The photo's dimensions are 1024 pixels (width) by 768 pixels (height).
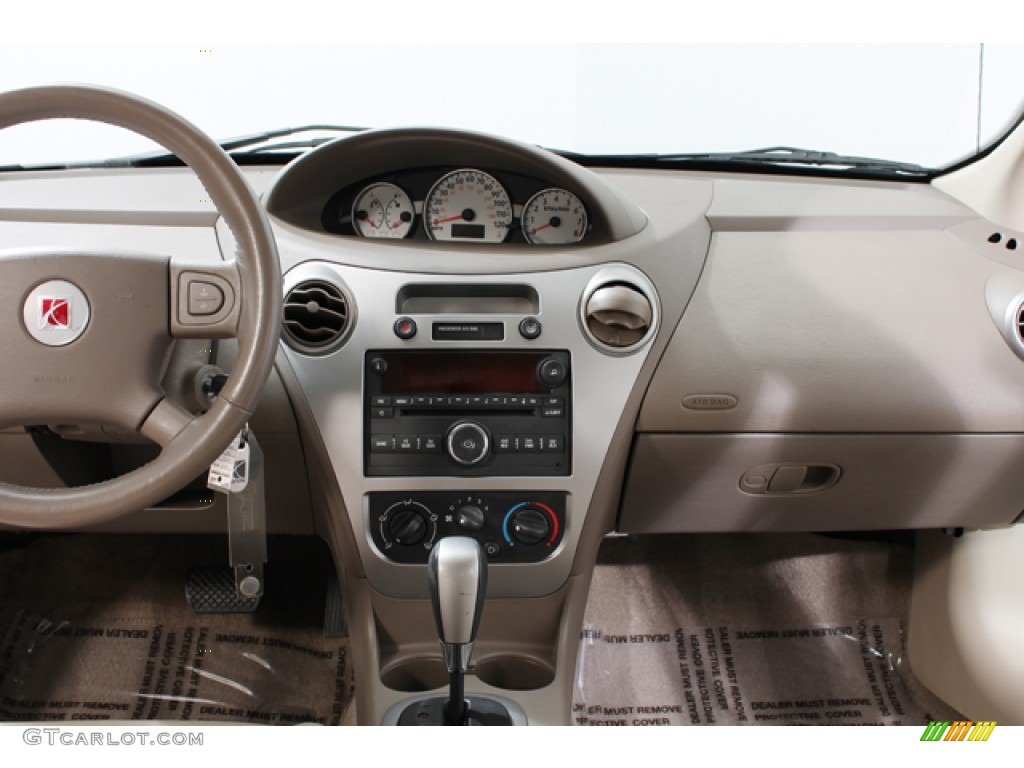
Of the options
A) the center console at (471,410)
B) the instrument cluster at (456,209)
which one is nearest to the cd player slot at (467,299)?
the center console at (471,410)

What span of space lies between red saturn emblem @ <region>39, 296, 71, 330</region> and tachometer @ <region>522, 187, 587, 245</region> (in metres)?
0.66

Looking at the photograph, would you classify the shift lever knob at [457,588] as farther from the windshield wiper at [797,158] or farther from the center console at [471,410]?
the windshield wiper at [797,158]

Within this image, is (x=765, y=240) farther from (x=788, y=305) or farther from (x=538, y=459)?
(x=538, y=459)

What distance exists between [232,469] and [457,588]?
316 millimetres

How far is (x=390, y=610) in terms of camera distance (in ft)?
4.22

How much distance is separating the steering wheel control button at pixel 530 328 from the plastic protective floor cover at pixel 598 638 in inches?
31.4

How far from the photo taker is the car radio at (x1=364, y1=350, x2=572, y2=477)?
1.22 m

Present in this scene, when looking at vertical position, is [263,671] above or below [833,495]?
below

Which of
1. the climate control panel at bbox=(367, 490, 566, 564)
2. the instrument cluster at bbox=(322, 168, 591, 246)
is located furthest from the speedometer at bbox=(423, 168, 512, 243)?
the climate control panel at bbox=(367, 490, 566, 564)

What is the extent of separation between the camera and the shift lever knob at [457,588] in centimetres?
103

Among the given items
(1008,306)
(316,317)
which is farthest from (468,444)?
(1008,306)

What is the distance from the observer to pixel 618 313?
121cm

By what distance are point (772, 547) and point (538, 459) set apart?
0.88 metres

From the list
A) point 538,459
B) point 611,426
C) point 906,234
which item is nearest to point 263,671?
point 538,459
